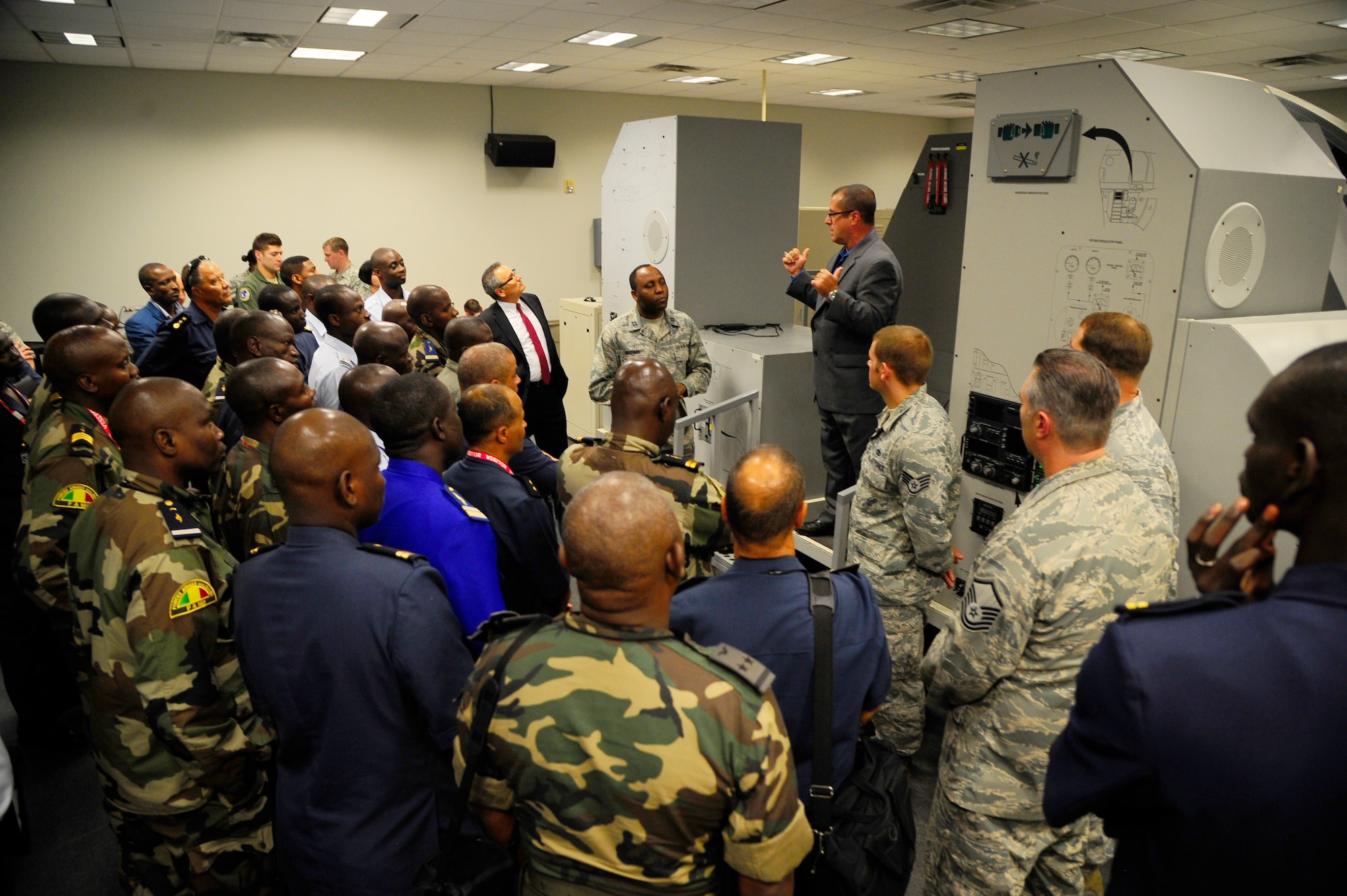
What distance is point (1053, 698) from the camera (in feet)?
5.69

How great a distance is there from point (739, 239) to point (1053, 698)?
11.8ft

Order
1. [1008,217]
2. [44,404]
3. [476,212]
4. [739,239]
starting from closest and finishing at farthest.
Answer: [44,404]
[1008,217]
[739,239]
[476,212]

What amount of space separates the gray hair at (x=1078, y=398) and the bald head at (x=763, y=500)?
66 centimetres

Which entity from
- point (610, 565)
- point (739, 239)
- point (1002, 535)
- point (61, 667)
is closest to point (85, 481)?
point (61, 667)

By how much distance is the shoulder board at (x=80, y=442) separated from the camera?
2.36 m

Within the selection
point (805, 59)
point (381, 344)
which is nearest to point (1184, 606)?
point (381, 344)

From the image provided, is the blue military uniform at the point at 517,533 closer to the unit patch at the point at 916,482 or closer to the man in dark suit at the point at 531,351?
the unit patch at the point at 916,482

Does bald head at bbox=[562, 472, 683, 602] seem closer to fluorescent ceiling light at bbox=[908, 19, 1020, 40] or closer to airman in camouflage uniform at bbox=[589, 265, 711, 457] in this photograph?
airman in camouflage uniform at bbox=[589, 265, 711, 457]

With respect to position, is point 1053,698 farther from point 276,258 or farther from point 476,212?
point 476,212

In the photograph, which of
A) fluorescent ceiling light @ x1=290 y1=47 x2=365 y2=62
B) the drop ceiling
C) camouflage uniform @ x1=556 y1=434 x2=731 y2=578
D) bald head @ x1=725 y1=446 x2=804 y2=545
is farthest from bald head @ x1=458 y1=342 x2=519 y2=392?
fluorescent ceiling light @ x1=290 y1=47 x2=365 y2=62

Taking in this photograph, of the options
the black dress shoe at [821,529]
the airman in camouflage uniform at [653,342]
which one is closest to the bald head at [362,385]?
the airman in camouflage uniform at [653,342]

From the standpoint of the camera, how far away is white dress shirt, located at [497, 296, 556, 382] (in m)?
4.44

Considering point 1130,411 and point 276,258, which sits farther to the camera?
point 276,258

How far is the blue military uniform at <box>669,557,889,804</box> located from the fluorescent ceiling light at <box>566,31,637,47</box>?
5.90m
